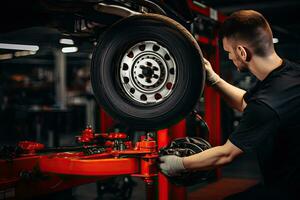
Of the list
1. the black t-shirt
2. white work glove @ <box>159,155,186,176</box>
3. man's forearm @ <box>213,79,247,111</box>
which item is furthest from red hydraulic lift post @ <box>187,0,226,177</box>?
the black t-shirt

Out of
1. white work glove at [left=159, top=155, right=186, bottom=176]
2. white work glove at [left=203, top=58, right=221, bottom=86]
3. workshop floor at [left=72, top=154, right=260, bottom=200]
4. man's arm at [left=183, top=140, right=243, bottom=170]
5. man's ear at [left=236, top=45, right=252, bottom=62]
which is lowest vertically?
workshop floor at [left=72, top=154, right=260, bottom=200]

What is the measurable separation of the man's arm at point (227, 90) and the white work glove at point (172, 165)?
0.59 m

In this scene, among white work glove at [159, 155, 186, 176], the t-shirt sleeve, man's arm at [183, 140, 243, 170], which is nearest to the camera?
the t-shirt sleeve

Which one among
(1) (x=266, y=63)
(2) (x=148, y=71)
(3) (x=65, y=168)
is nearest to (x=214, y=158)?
(1) (x=266, y=63)

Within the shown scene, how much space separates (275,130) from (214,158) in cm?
30

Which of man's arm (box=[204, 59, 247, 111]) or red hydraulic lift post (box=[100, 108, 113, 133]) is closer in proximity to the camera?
man's arm (box=[204, 59, 247, 111])

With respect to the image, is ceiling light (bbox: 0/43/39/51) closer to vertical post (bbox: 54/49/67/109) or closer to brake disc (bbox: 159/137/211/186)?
vertical post (bbox: 54/49/67/109)

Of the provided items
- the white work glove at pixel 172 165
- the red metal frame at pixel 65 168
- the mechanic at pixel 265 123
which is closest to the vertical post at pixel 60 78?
the red metal frame at pixel 65 168

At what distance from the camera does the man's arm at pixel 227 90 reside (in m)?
2.28

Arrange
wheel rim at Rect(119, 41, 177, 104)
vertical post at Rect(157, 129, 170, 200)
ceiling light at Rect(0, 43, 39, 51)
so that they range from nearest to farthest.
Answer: wheel rim at Rect(119, 41, 177, 104), vertical post at Rect(157, 129, 170, 200), ceiling light at Rect(0, 43, 39, 51)

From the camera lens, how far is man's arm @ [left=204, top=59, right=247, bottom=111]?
2277 mm

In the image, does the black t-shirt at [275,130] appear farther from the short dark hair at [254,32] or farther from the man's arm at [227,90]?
the man's arm at [227,90]

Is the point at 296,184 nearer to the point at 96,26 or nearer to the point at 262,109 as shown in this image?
the point at 262,109

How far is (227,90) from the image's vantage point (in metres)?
2.31
